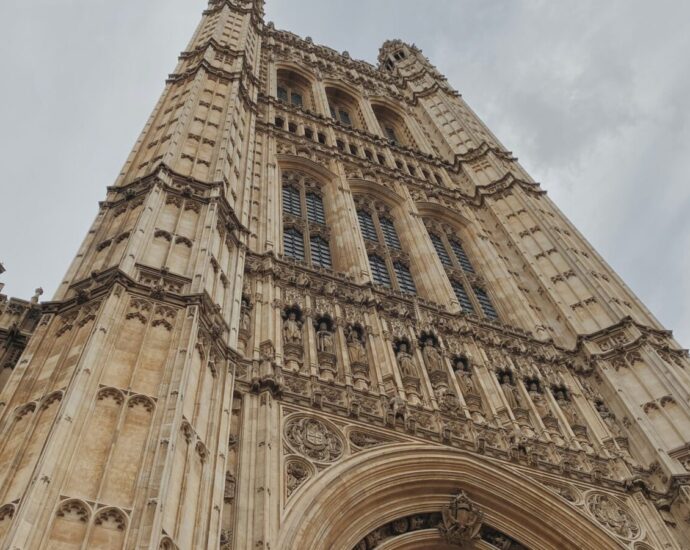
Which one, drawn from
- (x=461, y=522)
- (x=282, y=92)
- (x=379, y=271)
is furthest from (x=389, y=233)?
(x=282, y=92)

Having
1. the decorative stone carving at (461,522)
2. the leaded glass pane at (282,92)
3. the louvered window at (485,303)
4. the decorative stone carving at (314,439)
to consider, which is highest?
the leaded glass pane at (282,92)

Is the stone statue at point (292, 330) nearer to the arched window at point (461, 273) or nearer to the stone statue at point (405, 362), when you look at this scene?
the stone statue at point (405, 362)

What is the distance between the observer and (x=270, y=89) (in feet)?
93.0

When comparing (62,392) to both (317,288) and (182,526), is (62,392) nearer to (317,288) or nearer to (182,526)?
(182,526)

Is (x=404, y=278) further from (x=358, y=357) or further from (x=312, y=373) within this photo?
(x=312, y=373)

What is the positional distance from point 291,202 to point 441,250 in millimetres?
4578

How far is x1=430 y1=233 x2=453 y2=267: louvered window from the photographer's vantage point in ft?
70.2

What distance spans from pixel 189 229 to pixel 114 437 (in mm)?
5623

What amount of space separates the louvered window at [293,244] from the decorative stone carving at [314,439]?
21.3 ft

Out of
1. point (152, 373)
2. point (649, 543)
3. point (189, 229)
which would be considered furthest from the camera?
point (189, 229)

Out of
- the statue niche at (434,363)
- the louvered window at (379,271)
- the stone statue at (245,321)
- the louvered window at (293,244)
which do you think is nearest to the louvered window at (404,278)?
the louvered window at (379,271)

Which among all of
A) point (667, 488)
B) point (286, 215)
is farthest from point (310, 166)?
point (667, 488)

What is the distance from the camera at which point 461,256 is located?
73.5 ft

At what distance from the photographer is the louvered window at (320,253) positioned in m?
18.3
